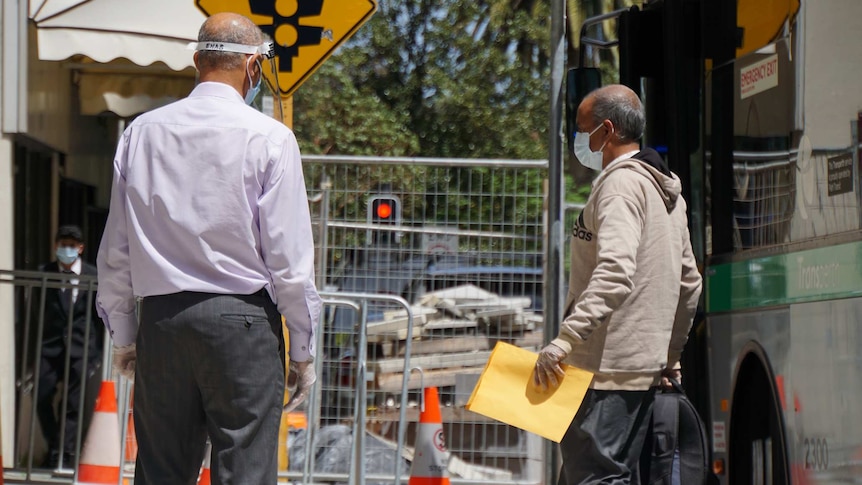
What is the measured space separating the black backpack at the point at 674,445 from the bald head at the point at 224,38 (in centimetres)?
198

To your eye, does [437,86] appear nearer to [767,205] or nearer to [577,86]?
[577,86]

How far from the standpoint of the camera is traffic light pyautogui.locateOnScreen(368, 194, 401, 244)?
8070mm

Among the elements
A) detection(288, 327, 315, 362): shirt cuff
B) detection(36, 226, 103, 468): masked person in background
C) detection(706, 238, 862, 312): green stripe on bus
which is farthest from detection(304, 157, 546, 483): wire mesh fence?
detection(288, 327, 315, 362): shirt cuff

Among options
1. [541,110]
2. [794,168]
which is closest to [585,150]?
[794,168]

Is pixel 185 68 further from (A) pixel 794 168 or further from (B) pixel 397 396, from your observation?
(A) pixel 794 168

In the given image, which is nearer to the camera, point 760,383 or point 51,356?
point 760,383

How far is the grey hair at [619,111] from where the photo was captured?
4754 mm

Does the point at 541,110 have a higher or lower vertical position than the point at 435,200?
higher

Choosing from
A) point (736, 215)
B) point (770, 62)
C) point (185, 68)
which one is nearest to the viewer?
point (770, 62)

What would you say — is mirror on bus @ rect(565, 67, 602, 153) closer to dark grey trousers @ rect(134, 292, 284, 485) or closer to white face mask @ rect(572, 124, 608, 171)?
white face mask @ rect(572, 124, 608, 171)

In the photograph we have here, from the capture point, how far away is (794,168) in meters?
5.00

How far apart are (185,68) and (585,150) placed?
508 centimetres

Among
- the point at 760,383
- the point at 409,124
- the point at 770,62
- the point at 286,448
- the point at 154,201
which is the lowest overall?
the point at 286,448

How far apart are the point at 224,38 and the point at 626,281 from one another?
1.56 metres
